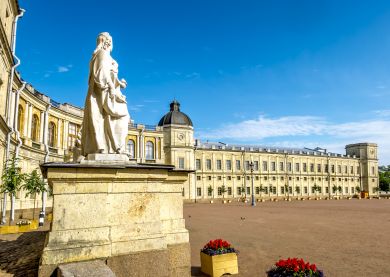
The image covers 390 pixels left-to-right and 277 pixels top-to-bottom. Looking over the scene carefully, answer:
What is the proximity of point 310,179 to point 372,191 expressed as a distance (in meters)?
23.6

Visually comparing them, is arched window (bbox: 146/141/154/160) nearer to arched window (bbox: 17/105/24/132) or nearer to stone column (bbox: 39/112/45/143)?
stone column (bbox: 39/112/45/143)

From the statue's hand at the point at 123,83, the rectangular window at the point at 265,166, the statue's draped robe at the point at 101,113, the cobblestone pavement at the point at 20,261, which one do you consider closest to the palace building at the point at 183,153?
the rectangular window at the point at 265,166

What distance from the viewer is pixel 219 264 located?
6.66 m

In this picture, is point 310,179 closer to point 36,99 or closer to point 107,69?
point 36,99

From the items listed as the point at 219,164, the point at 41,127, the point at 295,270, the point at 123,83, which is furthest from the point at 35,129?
the point at 219,164

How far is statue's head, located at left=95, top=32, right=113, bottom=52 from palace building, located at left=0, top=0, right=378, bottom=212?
1911mm

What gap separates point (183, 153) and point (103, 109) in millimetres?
49759

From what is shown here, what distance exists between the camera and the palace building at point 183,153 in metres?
20.7

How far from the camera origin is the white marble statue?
5223 mm

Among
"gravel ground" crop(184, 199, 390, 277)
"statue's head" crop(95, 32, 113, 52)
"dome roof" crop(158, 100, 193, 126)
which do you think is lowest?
"gravel ground" crop(184, 199, 390, 277)

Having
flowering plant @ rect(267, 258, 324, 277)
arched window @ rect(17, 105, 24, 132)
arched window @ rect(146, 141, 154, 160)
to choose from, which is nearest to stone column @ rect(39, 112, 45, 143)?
arched window @ rect(17, 105, 24, 132)

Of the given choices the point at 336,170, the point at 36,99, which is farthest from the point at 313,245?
the point at 336,170

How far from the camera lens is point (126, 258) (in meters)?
4.62

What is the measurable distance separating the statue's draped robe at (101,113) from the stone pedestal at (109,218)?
1.90ft
